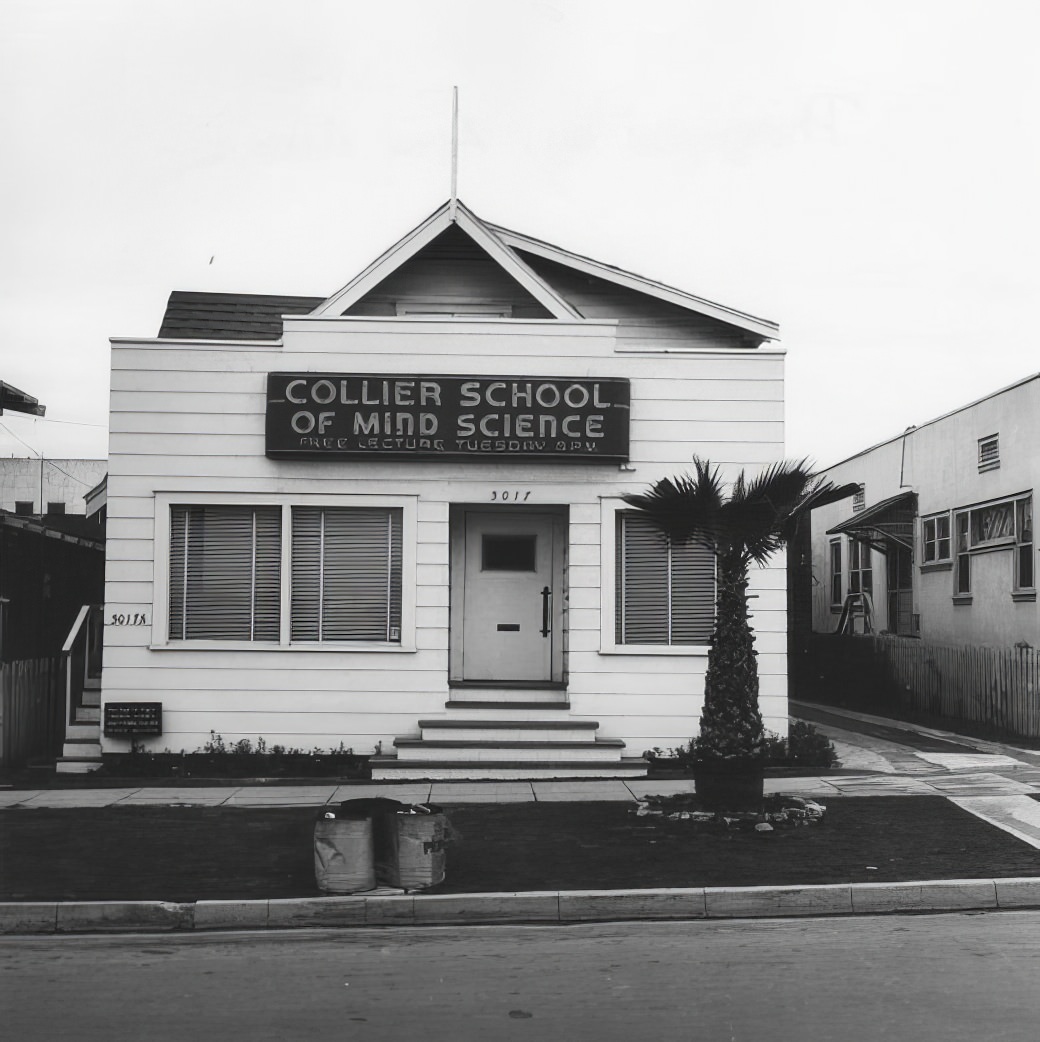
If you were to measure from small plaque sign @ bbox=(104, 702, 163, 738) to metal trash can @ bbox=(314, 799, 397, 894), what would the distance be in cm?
611

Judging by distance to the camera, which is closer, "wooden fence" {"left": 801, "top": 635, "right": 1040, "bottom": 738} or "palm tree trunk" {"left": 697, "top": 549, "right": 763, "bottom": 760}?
"palm tree trunk" {"left": 697, "top": 549, "right": 763, "bottom": 760}

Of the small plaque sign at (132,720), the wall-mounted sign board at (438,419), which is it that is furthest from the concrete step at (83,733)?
the wall-mounted sign board at (438,419)

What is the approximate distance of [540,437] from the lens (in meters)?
14.4

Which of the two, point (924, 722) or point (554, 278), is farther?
point (924, 722)

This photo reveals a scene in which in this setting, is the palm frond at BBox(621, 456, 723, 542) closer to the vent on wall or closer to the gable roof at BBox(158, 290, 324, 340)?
the gable roof at BBox(158, 290, 324, 340)

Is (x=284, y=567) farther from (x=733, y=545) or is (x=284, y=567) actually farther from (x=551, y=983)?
(x=551, y=983)

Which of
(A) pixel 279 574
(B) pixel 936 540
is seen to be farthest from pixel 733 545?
(B) pixel 936 540

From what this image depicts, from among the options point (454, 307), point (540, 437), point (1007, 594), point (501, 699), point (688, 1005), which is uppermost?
point (454, 307)

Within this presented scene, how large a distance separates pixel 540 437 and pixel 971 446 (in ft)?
41.1

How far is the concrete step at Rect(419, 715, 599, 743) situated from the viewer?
14.0m

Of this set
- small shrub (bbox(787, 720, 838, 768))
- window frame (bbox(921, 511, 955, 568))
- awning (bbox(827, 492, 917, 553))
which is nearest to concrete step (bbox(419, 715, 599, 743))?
small shrub (bbox(787, 720, 838, 768))

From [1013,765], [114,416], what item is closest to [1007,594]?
[1013,765]

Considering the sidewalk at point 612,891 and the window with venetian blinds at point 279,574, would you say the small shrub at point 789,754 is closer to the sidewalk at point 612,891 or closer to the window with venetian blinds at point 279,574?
the sidewalk at point 612,891

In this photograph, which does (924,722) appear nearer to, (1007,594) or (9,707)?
(1007,594)
